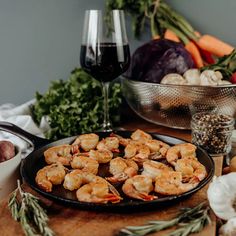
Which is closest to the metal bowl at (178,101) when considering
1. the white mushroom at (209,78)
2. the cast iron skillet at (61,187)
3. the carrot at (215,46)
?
the white mushroom at (209,78)

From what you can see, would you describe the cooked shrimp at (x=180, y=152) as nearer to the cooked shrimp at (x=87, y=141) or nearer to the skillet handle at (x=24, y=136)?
the cooked shrimp at (x=87, y=141)

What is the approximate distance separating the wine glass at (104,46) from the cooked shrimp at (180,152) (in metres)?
0.30

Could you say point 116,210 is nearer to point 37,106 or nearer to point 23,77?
point 37,106

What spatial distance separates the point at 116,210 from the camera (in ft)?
2.52

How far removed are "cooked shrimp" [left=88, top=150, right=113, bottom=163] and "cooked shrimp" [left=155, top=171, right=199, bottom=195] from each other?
168 millimetres

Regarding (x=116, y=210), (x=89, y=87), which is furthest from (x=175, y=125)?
(x=116, y=210)

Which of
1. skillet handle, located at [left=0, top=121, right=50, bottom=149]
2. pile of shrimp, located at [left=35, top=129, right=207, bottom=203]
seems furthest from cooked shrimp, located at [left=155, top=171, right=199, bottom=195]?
skillet handle, located at [left=0, top=121, right=50, bottom=149]

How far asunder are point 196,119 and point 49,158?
1.30 feet

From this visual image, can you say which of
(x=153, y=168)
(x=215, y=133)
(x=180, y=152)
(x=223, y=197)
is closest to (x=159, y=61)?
(x=215, y=133)

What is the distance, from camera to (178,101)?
121cm

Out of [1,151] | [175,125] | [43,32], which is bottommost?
[175,125]

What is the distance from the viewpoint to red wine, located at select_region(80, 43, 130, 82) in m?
1.13

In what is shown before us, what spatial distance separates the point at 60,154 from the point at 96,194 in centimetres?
24

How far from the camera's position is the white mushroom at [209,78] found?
3.96 ft
